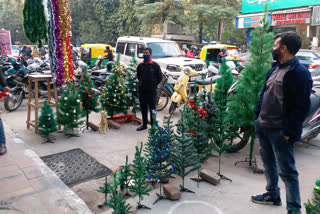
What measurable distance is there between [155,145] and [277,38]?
1772 mm

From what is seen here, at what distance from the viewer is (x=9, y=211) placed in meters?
3.05

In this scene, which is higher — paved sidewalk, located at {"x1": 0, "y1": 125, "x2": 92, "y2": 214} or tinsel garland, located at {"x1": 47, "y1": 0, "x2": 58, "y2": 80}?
tinsel garland, located at {"x1": 47, "y1": 0, "x2": 58, "y2": 80}

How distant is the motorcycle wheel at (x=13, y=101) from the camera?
25.6 feet

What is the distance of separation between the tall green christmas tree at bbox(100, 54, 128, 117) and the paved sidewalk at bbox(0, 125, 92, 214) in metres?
2.26

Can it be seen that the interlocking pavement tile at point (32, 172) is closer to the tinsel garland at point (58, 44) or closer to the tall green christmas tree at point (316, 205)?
the tinsel garland at point (58, 44)

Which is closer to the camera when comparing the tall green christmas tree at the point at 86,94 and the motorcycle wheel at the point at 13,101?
the tall green christmas tree at the point at 86,94

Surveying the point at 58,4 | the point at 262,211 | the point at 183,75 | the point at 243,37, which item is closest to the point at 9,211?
the point at 262,211

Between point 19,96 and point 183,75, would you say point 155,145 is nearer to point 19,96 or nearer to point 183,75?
point 183,75

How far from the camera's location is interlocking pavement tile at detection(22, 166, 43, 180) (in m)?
3.88

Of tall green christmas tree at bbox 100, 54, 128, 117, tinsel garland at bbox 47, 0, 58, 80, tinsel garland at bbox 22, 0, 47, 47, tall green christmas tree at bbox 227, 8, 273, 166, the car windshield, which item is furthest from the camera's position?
the car windshield

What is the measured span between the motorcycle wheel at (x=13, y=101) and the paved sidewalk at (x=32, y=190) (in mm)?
3725

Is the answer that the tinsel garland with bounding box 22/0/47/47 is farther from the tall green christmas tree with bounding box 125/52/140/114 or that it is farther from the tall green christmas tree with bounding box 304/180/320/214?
the tall green christmas tree with bounding box 304/180/320/214

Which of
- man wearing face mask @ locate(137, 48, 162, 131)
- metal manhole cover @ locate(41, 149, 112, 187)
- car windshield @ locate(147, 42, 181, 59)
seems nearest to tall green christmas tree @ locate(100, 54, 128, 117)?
man wearing face mask @ locate(137, 48, 162, 131)

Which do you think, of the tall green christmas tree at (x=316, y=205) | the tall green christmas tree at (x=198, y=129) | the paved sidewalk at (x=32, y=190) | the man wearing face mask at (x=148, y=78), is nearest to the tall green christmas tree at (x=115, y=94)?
the man wearing face mask at (x=148, y=78)
